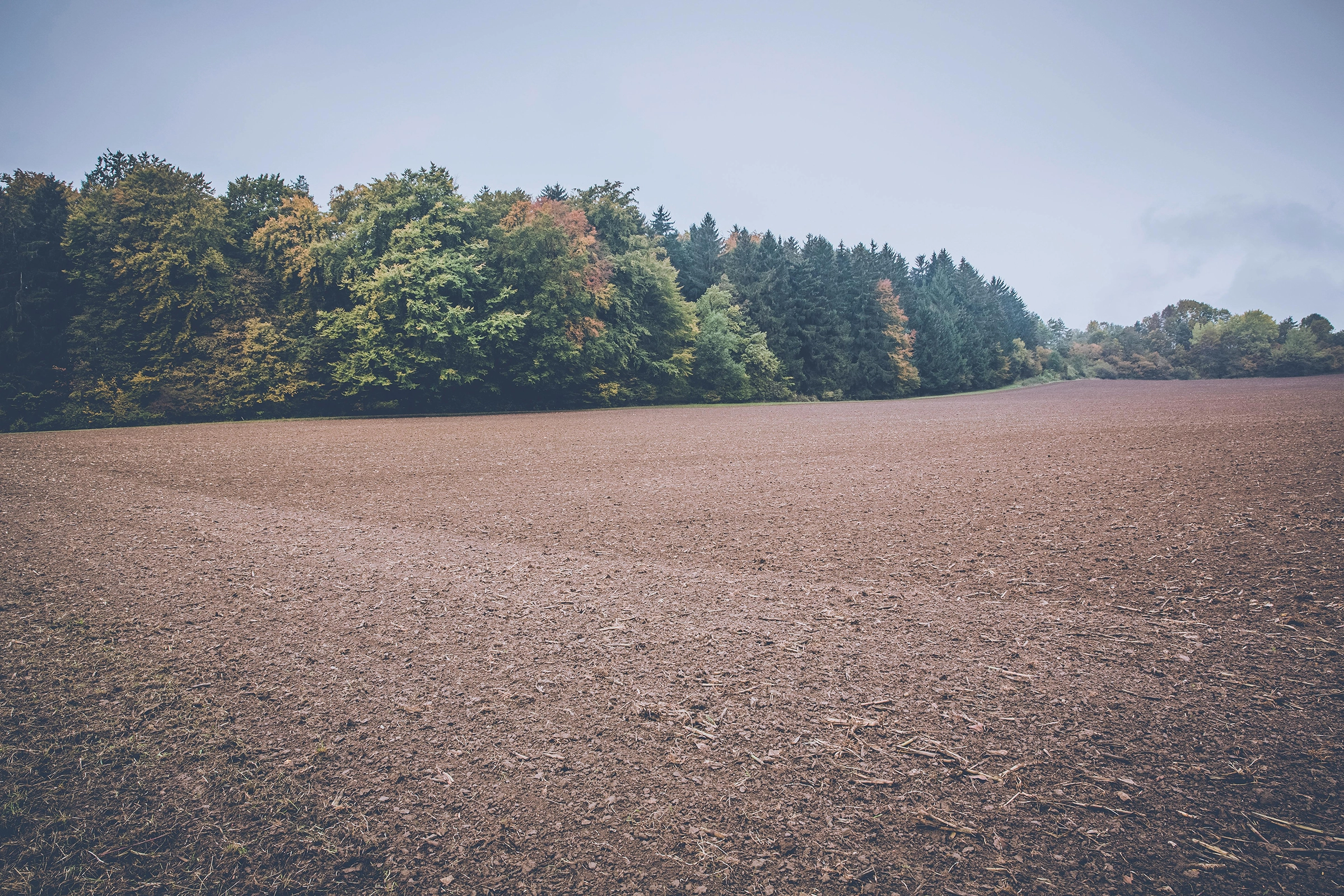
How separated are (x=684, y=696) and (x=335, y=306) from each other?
102 ft

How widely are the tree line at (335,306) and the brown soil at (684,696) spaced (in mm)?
20268

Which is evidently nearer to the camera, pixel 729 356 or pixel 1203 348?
pixel 729 356

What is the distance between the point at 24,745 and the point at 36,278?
3131 centimetres

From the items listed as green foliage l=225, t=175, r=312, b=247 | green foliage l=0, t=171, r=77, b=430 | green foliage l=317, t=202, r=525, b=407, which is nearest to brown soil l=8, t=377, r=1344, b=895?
green foliage l=317, t=202, r=525, b=407

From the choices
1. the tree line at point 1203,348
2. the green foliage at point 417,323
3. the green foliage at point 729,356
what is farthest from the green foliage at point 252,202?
the tree line at point 1203,348

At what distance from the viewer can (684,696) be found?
11.5 feet

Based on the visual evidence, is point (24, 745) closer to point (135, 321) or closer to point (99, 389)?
point (99, 389)

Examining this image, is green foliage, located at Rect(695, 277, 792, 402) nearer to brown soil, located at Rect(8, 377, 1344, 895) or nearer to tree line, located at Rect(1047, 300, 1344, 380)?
brown soil, located at Rect(8, 377, 1344, 895)

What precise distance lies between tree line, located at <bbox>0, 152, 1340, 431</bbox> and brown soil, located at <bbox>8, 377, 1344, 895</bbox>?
2027 centimetres

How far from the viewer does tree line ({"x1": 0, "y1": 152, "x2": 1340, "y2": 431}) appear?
24109mm

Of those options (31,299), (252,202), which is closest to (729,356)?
(252,202)

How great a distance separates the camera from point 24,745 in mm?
3096

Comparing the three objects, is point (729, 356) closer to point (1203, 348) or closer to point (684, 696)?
point (684, 696)

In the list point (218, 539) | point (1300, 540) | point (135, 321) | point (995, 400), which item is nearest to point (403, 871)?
point (218, 539)
